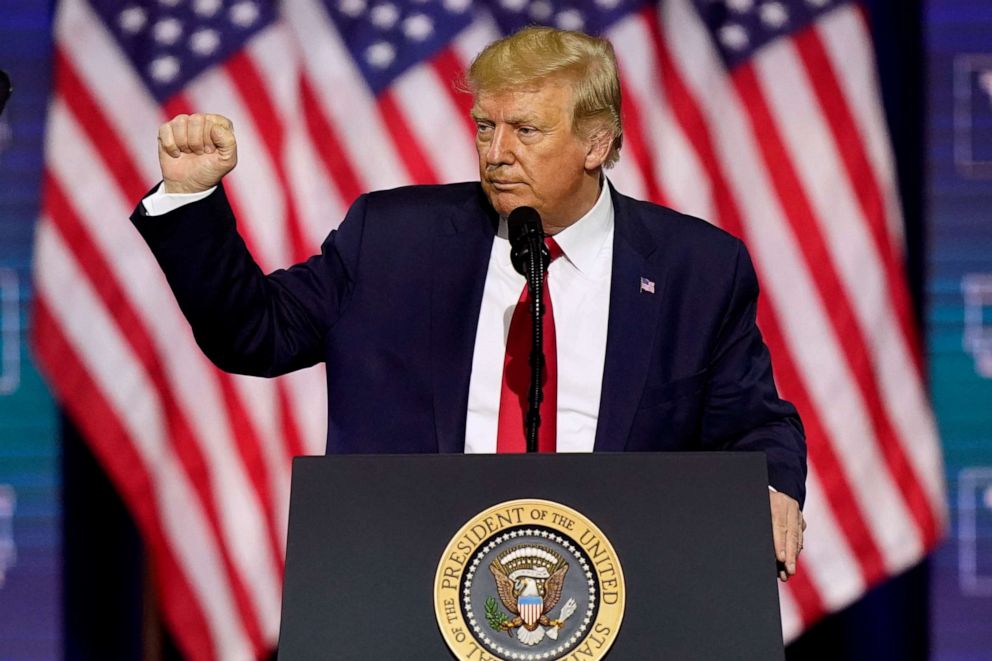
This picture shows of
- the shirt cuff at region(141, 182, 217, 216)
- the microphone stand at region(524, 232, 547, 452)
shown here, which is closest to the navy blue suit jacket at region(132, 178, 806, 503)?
the shirt cuff at region(141, 182, 217, 216)

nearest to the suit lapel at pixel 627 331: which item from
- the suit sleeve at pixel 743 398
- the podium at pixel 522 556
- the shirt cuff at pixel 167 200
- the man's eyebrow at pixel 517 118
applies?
the suit sleeve at pixel 743 398

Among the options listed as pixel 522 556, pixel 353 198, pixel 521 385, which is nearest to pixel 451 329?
pixel 521 385

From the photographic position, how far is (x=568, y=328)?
1.99 meters

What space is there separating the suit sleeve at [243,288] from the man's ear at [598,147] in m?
0.36

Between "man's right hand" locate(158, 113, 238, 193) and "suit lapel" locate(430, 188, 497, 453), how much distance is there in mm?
440

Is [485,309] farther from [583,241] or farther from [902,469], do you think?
[902,469]

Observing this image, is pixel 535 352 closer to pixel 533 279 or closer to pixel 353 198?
pixel 533 279

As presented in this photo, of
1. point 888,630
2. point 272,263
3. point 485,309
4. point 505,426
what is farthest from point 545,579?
point 888,630

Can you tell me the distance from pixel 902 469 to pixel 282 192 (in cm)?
165

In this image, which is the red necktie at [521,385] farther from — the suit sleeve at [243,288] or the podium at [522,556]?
the podium at [522,556]

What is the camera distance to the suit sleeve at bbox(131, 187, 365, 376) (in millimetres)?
1709

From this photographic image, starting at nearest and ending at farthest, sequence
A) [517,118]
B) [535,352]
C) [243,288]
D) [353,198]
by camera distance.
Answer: [535,352]
[243,288]
[517,118]
[353,198]

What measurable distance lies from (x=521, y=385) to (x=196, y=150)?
1.85 feet

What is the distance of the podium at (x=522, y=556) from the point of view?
4.21ft
